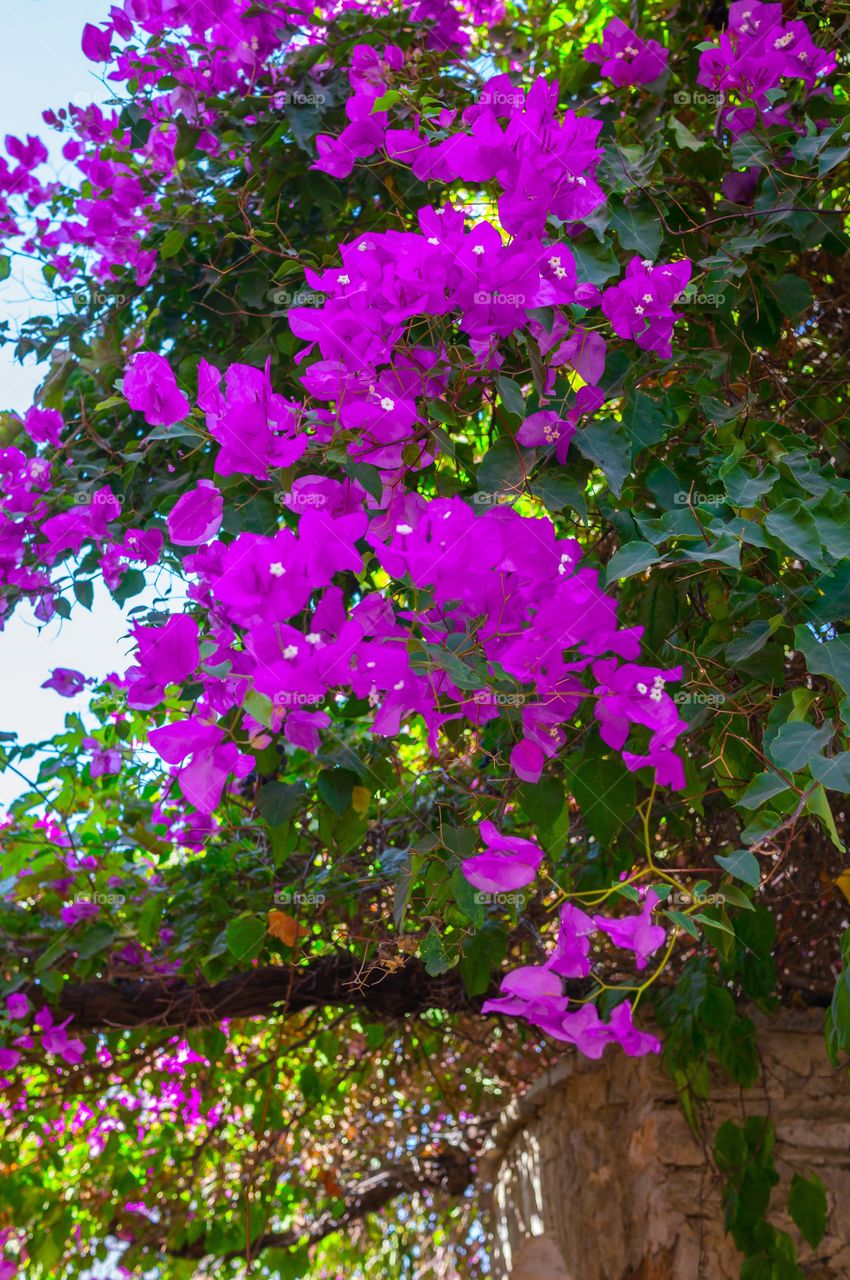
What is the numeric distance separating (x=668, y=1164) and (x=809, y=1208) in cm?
33

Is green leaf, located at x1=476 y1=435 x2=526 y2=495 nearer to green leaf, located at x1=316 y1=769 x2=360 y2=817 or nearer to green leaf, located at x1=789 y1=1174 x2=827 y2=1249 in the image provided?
green leaf, located at x1=316 y1=769 x2=360 y2=817

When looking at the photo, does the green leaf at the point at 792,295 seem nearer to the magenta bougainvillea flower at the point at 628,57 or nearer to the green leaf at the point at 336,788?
the magenta bougainvillea flower at the point at 628,57

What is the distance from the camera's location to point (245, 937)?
1516 mm

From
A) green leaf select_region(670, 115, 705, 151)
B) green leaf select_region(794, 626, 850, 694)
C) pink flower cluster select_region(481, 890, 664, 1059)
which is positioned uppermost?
green leaf select_region(670, 115, 705, 151)

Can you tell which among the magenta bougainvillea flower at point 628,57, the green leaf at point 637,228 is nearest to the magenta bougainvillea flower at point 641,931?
the green leaf at point 637,228

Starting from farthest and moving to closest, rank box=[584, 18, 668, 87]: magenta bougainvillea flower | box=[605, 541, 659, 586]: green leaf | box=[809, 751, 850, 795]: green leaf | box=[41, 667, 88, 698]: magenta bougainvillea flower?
1. box=[41, 667, 88, 698]: magenta bougainvillea flower
2. box=[584, 18, 668, 87]: magenta bougainvillea flower
3. box=[605, 541, 659, 586]: green leaf
4. box=[809, 751, 850, 795]: green leaf

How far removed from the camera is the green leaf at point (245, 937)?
151cm

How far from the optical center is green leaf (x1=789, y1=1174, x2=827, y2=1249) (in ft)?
6.51

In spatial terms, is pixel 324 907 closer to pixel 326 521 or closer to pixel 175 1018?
pixel 175 1018

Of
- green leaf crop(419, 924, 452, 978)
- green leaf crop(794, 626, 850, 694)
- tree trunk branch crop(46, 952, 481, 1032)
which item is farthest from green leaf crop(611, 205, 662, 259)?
tree trunk branch crop(46, 952, 481, 1032)

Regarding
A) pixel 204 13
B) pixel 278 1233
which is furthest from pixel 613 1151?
pixel 204 13

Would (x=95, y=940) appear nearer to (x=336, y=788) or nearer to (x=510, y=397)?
(x=336, y=788)

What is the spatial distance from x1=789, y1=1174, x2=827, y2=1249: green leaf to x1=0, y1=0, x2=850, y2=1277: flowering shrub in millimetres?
18

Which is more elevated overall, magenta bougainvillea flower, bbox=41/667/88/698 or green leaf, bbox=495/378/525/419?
magenta bougainvillea flower, bbox=41/667/88/698
